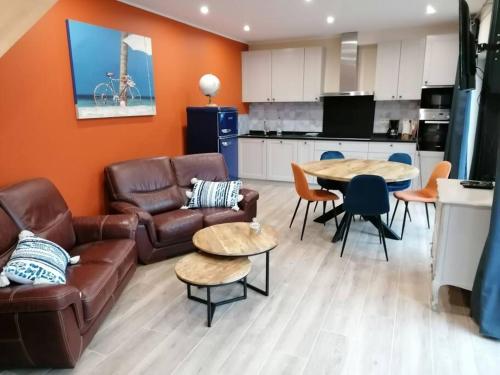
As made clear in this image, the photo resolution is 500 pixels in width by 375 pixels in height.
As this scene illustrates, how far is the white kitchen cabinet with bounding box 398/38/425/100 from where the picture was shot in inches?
210

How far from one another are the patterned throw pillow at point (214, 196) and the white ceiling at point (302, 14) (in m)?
2.12

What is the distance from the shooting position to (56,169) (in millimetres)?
3133

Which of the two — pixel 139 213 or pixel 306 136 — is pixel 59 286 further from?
pixel 306 136

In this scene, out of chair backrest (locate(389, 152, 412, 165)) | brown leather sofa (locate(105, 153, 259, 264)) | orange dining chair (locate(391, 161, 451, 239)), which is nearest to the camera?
brown leather sofa (locate(105, 153, 259, 264))

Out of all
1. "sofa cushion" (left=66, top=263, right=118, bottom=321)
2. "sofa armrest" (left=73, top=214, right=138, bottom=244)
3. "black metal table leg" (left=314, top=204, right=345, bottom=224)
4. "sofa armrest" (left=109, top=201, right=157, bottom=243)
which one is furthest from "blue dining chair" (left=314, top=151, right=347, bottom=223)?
"sofa cushion" (left=66, top=263, right=118, bottom=321)

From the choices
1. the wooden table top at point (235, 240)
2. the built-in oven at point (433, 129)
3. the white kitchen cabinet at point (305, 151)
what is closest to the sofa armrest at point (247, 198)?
the wooden table top at point (235, 240)

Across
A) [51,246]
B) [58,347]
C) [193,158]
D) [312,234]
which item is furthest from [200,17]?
[58,347]

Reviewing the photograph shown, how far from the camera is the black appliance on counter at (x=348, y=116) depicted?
6039 millimetres

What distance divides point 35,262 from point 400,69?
557 centimetres

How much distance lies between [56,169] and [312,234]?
276cm

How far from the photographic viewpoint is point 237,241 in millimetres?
2631

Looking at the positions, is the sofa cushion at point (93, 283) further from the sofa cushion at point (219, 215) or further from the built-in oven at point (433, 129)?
the built-in oven at point (433, 129)

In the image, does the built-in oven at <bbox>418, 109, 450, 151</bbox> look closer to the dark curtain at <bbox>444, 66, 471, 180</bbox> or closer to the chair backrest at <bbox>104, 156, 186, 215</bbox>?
the dark curtain at <bbox>444, 66, 471, 180</bbox>

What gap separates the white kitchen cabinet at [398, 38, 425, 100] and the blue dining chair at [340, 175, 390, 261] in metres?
3.10
